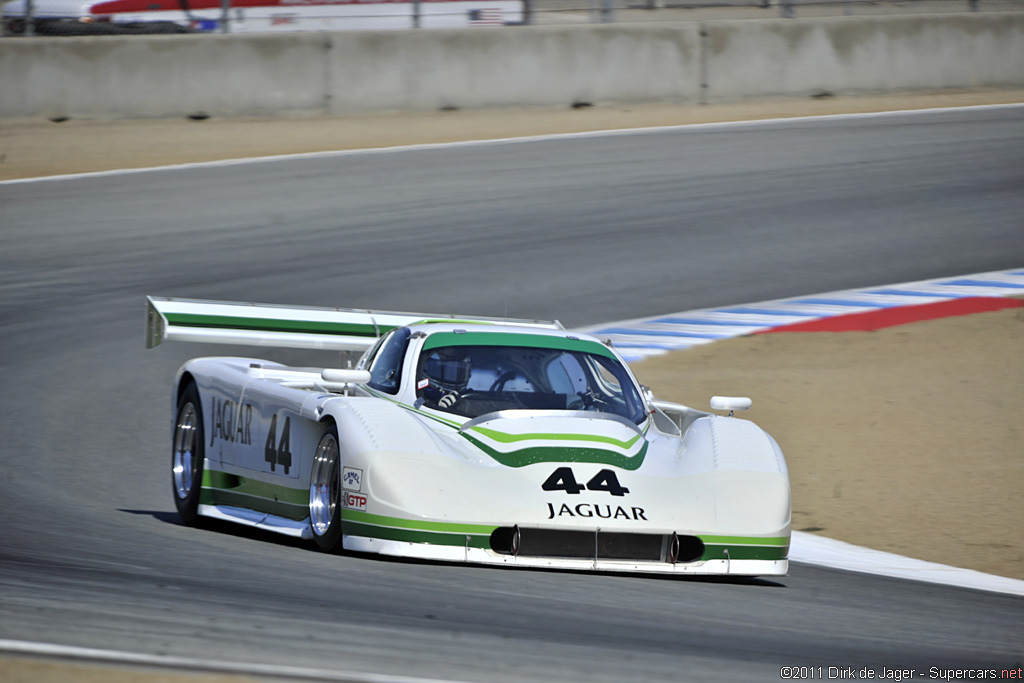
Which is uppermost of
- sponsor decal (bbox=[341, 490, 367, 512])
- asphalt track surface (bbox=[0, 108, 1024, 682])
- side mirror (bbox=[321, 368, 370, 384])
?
side mirror (bbox=[321, 368, 370, 384])

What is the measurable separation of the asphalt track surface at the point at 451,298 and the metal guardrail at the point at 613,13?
122 inches

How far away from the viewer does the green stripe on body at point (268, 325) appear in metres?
9.02

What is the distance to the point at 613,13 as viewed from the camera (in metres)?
23.6

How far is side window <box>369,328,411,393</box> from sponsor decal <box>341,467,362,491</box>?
1.11m

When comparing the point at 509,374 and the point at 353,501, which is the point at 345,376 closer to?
the point at 509,374

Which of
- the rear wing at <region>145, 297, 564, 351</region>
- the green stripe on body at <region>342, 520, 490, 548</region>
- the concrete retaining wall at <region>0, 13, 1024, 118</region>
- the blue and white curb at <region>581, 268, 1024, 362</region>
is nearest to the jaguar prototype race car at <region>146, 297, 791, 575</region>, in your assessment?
the green stripe on body at <region>342, 520, 490, 548</region>

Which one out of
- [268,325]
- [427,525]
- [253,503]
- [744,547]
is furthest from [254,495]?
[744,547]

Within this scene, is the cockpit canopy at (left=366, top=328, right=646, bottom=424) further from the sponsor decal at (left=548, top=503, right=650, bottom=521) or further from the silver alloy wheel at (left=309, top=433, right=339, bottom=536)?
the sponsor decal at (left=548, top=503, right=650, bottom=521)

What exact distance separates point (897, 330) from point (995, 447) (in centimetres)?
364

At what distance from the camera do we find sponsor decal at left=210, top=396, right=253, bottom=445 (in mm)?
7820

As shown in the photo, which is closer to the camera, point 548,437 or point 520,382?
point 548,437

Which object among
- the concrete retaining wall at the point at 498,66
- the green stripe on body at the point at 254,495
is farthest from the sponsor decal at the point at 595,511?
the concrete retaining wall at the point at 498,66

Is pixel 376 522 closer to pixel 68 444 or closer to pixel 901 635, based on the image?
pixel 901 635

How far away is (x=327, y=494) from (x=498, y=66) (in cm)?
1683
